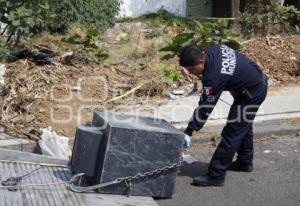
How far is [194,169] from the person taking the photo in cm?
604

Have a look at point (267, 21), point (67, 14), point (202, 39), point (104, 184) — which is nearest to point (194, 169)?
point (104, 184)

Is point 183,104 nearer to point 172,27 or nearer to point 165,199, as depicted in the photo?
point 165,199

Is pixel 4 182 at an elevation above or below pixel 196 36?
below

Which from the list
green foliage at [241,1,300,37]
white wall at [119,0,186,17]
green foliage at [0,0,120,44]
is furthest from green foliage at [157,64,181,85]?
white wall at [119,0,186,17]

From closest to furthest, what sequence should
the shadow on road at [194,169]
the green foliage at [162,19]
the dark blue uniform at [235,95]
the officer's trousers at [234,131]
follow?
the dark blue uniform at [235,95] → the officer's trousers at [234,131] → the shadow on road at [194,169] → the green foliage at [162,19]

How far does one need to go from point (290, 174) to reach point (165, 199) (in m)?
1.41

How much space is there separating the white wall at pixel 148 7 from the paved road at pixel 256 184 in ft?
28.8

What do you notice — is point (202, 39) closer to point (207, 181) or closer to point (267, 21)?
point (267, 21)

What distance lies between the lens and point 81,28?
1170 centimetres

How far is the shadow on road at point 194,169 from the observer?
5902 mm

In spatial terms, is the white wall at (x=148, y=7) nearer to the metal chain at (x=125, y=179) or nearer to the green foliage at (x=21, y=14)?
the green foliage at (x=21, y=14)

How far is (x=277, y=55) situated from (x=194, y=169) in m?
3.88

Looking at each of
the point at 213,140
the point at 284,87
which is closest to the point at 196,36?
the point at 284,87

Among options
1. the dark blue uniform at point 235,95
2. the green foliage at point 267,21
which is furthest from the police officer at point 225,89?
the green foliage at point 267,21
